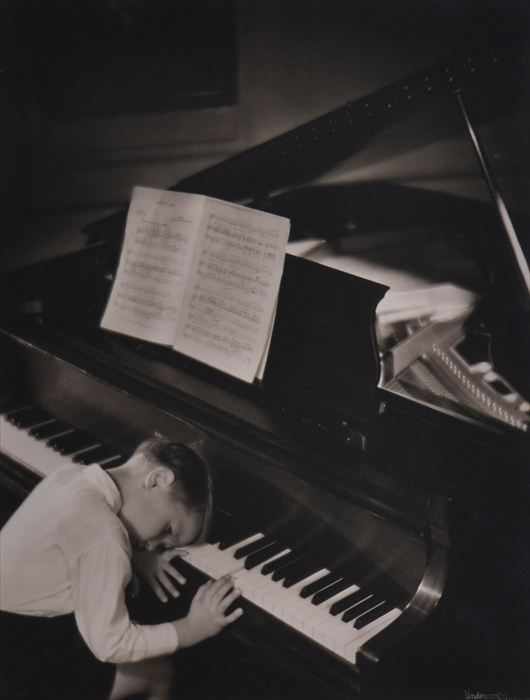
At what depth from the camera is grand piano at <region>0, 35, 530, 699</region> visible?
1.61 meters

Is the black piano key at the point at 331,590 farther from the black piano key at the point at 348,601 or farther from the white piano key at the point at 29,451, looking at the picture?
the white piano key at the point at 29,451

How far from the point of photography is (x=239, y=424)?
192 cm

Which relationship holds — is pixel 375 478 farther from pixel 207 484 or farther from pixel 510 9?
pixel 510 9

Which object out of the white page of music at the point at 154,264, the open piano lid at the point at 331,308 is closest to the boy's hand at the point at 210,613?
the open piano lid at the point at 331,308

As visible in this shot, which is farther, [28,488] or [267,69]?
[267,69]

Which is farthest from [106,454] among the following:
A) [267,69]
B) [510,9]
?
[267,69]

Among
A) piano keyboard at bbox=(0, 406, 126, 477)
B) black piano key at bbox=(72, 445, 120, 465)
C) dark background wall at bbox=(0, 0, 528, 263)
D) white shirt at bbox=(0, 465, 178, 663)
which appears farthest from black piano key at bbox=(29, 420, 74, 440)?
dark background wall at bbox=(0, 0, 528, 263)

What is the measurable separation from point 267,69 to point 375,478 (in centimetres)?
267

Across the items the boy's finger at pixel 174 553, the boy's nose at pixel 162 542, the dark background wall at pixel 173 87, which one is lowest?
the boy's finger at pixel 174 553

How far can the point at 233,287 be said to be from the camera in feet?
6.32

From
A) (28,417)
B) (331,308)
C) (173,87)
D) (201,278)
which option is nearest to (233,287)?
(201,278)

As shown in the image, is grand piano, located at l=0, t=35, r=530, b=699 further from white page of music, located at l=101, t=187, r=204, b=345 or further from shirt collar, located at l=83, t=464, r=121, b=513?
shirt collar, located at l=83, t=464, r=121, b=513

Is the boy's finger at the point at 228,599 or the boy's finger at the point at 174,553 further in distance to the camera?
the boy's finger at the point at 174,553

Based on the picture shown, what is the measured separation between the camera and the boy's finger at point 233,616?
1718 mm
